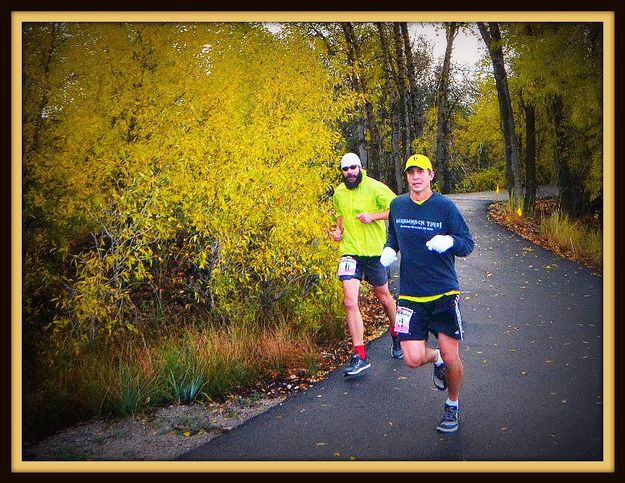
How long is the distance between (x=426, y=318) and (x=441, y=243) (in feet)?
2.12

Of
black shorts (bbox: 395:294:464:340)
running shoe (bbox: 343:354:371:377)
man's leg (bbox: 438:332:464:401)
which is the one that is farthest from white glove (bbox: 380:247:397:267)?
running shoe (bbox: 343:354:371:377)

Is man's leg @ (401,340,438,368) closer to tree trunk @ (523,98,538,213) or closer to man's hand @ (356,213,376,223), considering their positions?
man's hand @ (356,213,376,223)

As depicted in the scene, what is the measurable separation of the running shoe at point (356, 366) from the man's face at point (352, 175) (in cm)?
167

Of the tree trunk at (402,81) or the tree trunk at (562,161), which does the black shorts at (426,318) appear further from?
the tree trunk at (402,81)

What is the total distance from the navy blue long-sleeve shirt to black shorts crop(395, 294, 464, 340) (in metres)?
0.08

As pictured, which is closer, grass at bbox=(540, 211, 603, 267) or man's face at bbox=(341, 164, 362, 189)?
man's face at bbox=(341, 164, 362, 189)

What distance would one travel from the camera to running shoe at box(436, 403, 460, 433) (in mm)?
4156

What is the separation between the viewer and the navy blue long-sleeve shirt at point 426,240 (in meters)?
4.04

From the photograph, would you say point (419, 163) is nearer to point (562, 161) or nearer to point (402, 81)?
point (562, 161)

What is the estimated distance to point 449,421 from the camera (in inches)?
164

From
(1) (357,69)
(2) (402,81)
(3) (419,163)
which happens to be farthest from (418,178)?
(2) (402,81)

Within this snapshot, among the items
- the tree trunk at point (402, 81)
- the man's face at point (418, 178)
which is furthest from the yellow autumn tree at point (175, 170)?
the tree trunk at point (402, 81)

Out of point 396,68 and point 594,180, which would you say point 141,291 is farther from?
point 396,68

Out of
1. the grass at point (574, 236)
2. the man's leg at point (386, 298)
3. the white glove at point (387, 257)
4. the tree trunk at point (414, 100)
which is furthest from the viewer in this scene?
the tree trunk at point (414, 100)
